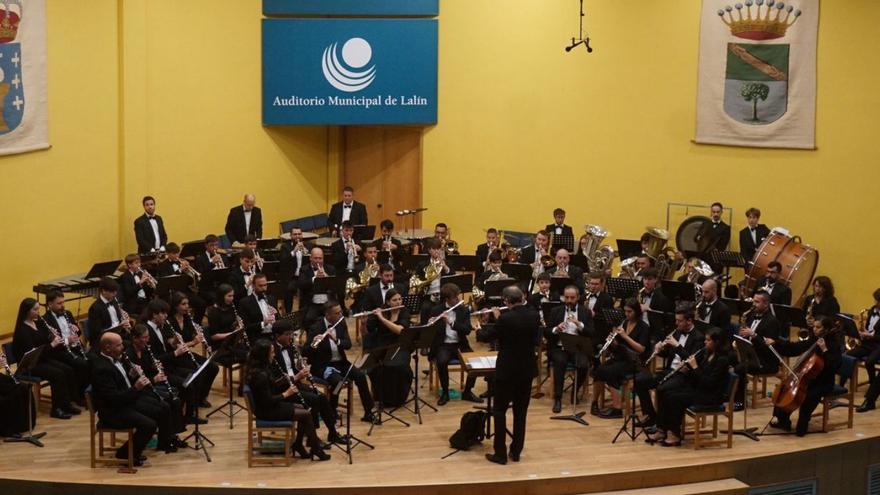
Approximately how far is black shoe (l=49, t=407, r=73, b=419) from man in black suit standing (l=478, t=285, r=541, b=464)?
4293 millimetres

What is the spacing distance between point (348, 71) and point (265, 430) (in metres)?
8.63

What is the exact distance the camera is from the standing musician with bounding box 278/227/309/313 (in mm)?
13781

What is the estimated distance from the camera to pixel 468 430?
10578 mm

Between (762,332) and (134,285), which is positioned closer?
(762,332)

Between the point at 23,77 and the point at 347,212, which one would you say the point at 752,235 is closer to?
the point at 347,212

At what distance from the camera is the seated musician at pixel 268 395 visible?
9.99m

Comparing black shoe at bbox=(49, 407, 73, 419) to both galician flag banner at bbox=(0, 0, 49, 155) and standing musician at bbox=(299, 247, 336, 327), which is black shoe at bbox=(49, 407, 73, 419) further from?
galician flag banner at bbox=(0, 0, 49, 155)

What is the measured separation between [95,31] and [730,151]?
8748 millimetres

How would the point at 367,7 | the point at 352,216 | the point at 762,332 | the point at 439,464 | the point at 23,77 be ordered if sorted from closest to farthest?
the point at 439,464
the point at 762,332
the point at 23,77
the point at 352,216
the point at 367,7

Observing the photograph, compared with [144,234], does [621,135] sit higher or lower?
higher

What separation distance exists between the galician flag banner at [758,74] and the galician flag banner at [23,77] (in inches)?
347

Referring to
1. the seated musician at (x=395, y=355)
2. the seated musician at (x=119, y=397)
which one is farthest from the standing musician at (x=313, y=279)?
the seated musician at (x=119, y=397)

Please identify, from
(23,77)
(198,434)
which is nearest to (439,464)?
(198,434)

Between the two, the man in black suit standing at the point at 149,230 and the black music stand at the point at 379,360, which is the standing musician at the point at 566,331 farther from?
the man in black suit standing at the point at 149,230
